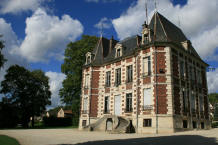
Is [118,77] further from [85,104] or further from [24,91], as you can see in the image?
[24,91]

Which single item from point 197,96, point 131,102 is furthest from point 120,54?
point 197,96

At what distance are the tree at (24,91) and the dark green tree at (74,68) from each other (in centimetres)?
687

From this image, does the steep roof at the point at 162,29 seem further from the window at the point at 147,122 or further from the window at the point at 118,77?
the window at the point at 147,122

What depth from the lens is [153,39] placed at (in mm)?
20719

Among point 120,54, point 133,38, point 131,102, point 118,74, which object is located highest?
point 133,38

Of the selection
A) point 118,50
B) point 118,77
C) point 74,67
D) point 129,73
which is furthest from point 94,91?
point 74,67

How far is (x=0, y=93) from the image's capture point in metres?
34.8

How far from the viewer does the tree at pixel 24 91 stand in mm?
35062

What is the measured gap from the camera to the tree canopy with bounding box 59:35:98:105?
32.1 meters

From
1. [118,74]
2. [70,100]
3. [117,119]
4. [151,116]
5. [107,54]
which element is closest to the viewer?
[151,116]

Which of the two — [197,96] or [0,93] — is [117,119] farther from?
[0,93]

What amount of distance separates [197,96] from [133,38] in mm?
10435


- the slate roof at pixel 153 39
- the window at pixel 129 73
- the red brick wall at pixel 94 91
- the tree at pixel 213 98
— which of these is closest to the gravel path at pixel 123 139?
the window at pixel 129 73

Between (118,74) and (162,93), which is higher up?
(118,74)
